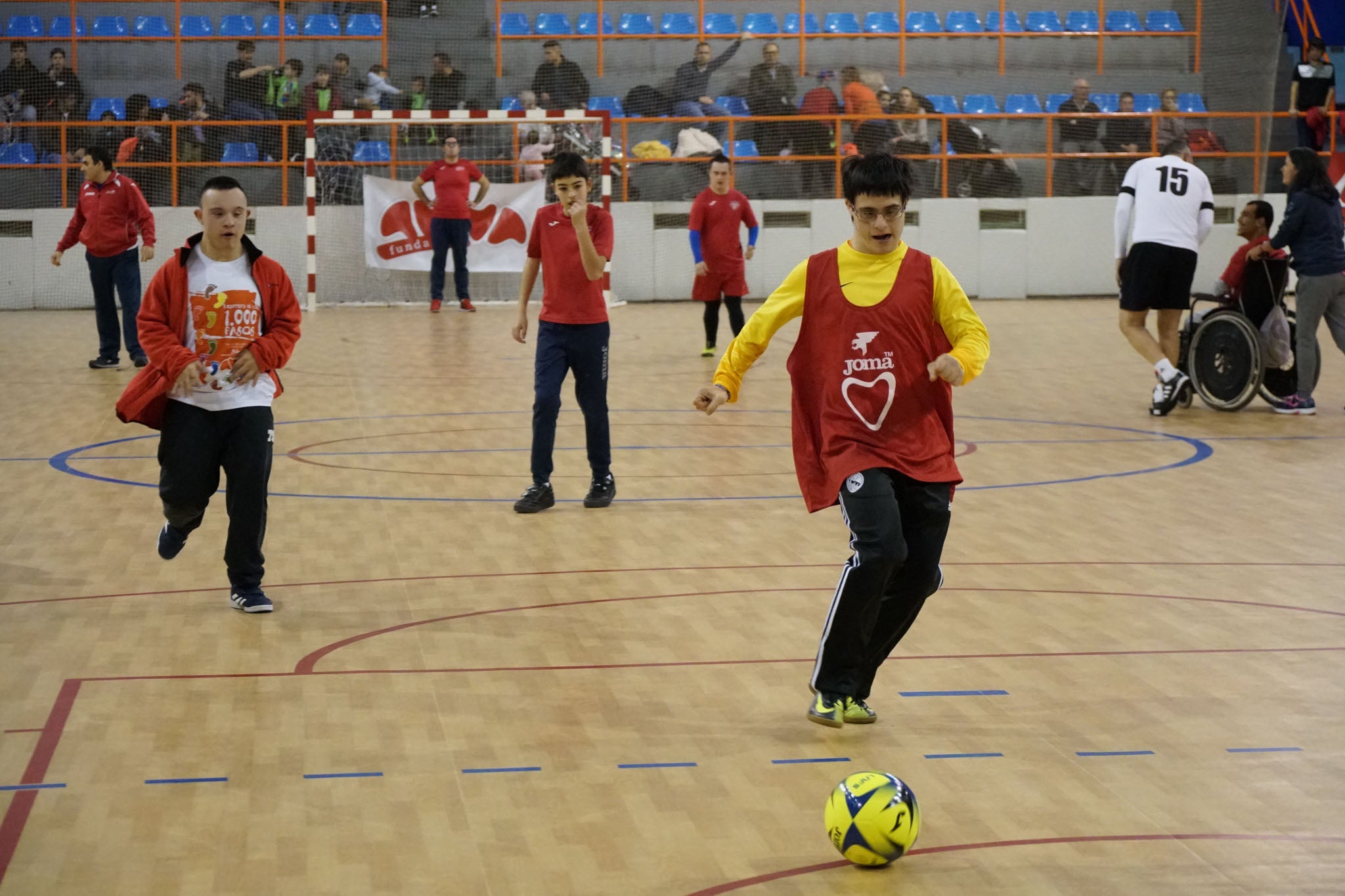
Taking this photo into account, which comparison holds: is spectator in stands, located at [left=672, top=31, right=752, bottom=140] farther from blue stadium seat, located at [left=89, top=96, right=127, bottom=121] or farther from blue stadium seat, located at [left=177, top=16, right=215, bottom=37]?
blue stadium seat, located at [left=89, top=96, right=127, bottom=121]

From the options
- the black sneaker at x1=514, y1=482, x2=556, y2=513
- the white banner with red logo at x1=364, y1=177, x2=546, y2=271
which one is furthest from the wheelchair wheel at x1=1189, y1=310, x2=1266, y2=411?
the white banner with red logo at x1=364, y1=177, x2=546, y2=271

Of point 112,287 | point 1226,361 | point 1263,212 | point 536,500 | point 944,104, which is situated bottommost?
point 536,500

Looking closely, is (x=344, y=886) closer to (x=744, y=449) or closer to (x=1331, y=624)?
(x=1331, y=624)

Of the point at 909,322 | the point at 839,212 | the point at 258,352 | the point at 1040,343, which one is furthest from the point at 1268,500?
the point at 839,212

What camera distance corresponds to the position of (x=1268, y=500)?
8227 millimetres

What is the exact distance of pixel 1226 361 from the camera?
11438mm

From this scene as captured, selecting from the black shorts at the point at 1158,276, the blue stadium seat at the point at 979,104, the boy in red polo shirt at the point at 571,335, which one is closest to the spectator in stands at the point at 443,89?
the blue stadium seat at the point at 979,104

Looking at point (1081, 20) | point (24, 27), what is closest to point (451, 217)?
point (24, 27)

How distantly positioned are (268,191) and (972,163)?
975cm

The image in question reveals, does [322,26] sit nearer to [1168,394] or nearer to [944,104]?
[944,104]

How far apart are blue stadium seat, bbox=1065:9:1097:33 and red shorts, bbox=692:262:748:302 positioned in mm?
12530

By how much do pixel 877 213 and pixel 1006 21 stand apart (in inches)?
853

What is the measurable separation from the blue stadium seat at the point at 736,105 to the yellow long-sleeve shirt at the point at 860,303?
18332 mm

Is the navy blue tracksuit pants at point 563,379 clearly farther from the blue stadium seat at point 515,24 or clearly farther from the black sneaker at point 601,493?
the blue stadium seat at point 515,24
